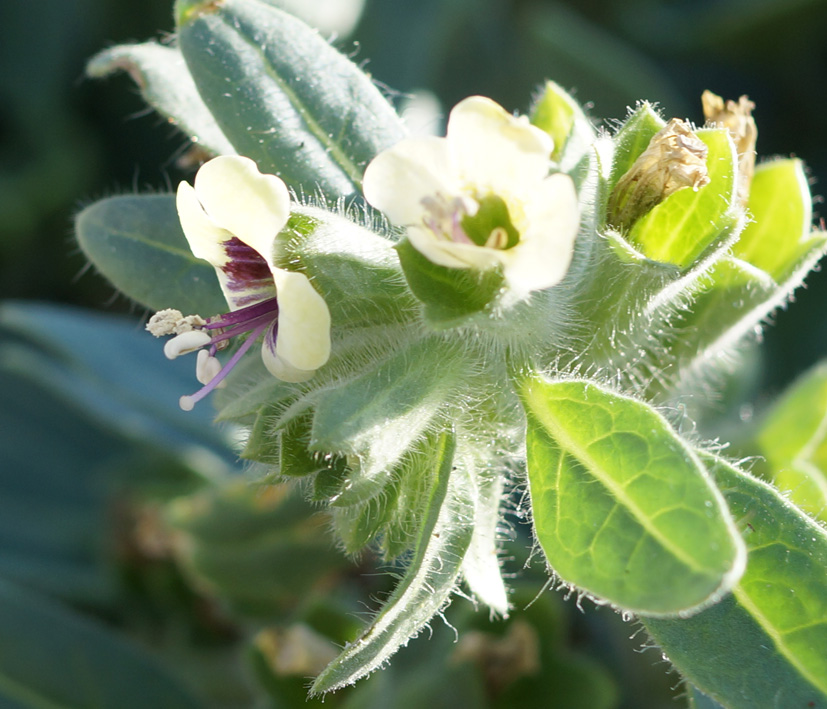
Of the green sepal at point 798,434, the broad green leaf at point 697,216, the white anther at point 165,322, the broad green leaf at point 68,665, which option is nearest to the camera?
the broad green leaf at point 697,216

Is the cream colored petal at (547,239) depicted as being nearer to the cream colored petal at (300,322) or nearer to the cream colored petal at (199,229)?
the cream colored petal at (300,322)

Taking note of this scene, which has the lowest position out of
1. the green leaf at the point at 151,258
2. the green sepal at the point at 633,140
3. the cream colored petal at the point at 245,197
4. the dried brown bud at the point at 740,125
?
the green leaf at the point at 151,258

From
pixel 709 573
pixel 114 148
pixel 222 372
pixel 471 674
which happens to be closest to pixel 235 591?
pixel 471 674

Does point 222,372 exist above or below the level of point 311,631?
above

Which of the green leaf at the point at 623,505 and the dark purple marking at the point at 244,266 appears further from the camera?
the dark purple marking at the point at 244,266

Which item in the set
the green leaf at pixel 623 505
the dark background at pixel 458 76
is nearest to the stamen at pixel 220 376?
the green leaf at pixel 623 505

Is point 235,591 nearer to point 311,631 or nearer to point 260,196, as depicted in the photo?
point 311,631

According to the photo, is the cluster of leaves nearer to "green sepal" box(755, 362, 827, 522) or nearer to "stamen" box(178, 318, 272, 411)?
"stamen" box(178, 318, 272, 411)

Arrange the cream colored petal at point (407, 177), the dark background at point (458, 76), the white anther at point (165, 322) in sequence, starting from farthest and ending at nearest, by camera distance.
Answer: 1. the dark background at point (458, 76)
2. the white anther at point (165, 322)
3. the cream colored petal at point (407, 177)
